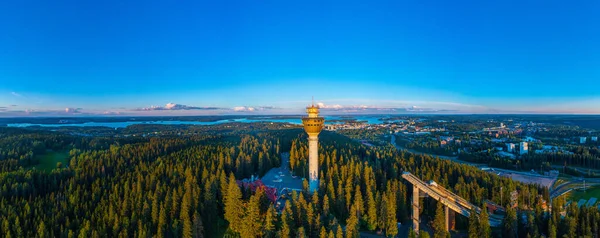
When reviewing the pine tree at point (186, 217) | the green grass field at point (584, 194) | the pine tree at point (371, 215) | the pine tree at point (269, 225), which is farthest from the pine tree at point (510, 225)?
the green grass field at point (584, 194)

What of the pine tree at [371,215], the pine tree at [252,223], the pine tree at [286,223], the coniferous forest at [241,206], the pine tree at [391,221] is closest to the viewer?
the pine tree at [286,223]

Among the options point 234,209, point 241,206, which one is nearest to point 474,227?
point 241,206

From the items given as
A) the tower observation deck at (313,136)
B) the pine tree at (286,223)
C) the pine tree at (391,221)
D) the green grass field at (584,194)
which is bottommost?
the green grass field at (584,194)

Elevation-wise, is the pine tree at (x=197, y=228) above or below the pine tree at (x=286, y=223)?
below

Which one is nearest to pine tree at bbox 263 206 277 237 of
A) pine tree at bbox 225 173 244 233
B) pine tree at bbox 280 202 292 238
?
pine tree at bbox 280 202 292 238

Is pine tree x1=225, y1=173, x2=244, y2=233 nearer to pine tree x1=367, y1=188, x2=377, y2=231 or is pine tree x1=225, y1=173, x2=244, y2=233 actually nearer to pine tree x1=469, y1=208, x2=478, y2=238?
pine tree x1=367, y1=188, x2=377, y2=231

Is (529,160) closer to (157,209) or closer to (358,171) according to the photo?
(358,171)

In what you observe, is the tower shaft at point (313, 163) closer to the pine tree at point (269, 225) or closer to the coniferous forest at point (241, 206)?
the coniferous forest at point (241, 206)

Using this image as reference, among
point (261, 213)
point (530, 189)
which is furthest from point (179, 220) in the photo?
point (530, 189)
